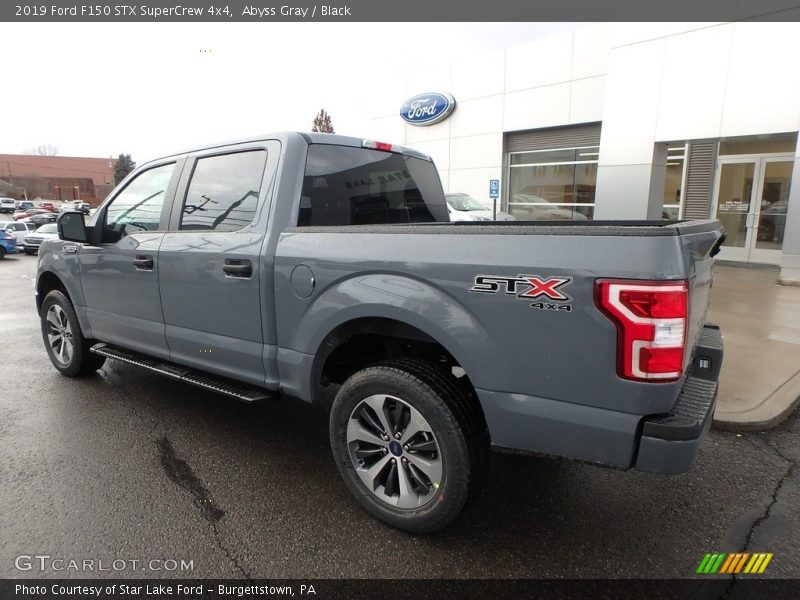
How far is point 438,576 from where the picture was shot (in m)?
2.25

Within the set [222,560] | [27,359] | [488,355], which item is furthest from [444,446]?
[27,359]

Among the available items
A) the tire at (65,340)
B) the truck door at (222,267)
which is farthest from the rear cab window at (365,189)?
the tire at (65,340)

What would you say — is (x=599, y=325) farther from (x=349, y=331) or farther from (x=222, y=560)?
(x=222, y=560)

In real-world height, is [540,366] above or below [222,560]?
above

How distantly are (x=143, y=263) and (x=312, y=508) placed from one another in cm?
214

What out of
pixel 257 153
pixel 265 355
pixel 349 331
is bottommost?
pixel 265 355

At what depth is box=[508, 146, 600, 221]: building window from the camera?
15.5 meters

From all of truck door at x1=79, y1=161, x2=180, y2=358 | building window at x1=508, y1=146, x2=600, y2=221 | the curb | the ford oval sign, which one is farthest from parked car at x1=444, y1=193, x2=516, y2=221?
truck door at x1=79, y1=161, x2=180, y2=358

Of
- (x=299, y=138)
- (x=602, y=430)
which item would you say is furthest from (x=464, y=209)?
(x=602, y=430)

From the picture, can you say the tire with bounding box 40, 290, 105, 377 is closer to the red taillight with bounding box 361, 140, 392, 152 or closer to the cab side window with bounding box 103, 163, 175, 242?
the cab side window with bounding box 103, 163, 175, 242

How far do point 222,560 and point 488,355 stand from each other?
1567 mm

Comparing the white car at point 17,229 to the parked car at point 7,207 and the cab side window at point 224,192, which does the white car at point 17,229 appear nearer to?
the cab side window at point 224,192

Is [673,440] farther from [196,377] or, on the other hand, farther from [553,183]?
[553,183]

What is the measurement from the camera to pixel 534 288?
2.01 metres
